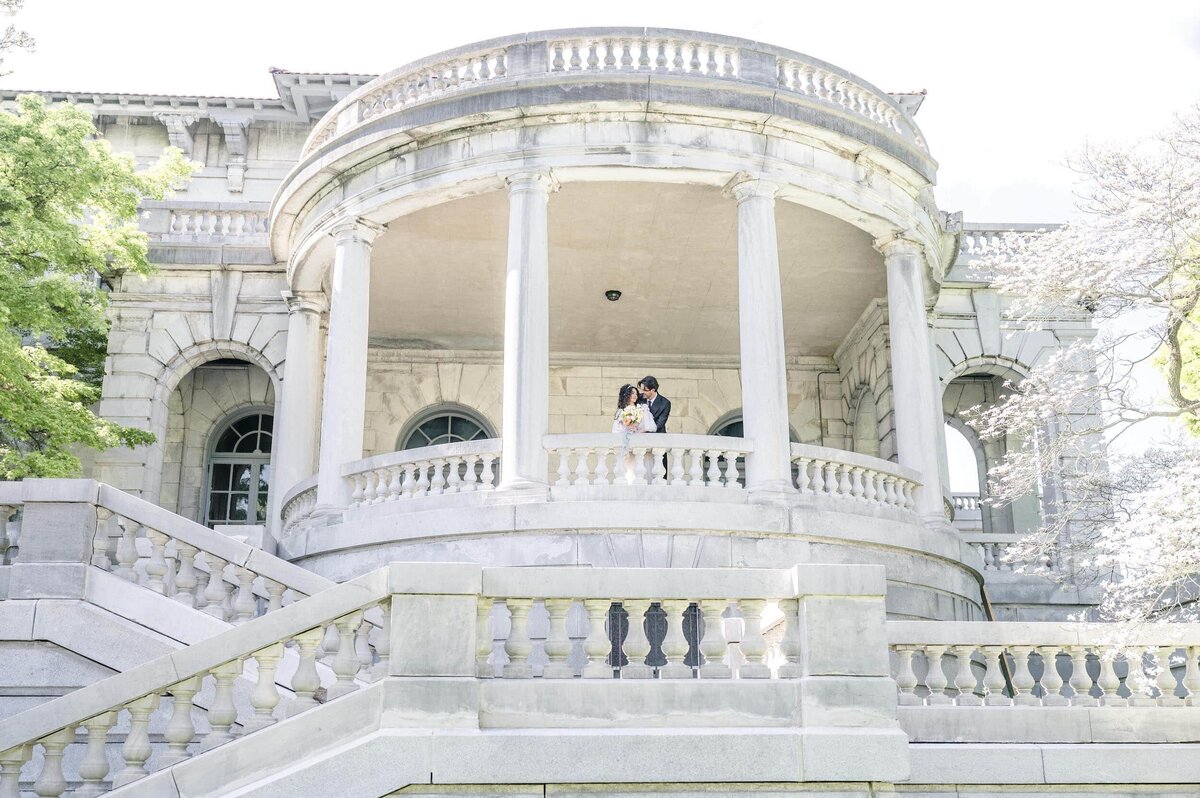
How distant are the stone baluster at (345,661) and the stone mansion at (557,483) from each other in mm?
36

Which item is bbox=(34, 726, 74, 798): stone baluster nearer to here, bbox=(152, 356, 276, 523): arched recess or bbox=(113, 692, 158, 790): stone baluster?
bbox=(113, 692, 158, 790): stone baluster

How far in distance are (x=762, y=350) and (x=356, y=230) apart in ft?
20.5

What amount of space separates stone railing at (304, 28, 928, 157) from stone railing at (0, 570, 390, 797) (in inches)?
376

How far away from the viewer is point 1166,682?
10023 mm

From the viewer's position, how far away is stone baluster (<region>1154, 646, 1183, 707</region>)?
9.95 m

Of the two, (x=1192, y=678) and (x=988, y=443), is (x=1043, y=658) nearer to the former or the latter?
(x=1192, y=678)

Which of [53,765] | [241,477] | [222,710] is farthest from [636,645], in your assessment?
[241,477]

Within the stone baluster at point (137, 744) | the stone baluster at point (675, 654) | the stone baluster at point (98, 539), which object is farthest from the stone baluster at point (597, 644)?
the stone baluster at point (98, 539)

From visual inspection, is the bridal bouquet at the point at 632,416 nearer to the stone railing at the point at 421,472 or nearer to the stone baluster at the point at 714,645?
the stone railing at the point at 421,472

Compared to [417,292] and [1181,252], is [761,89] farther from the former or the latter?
[417,292]

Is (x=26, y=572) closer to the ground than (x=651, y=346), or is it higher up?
closer to the ground

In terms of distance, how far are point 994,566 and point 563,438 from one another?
29.9 ft

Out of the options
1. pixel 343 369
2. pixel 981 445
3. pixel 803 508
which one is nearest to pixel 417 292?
pixel 343 369

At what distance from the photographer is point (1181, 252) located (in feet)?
39.6
